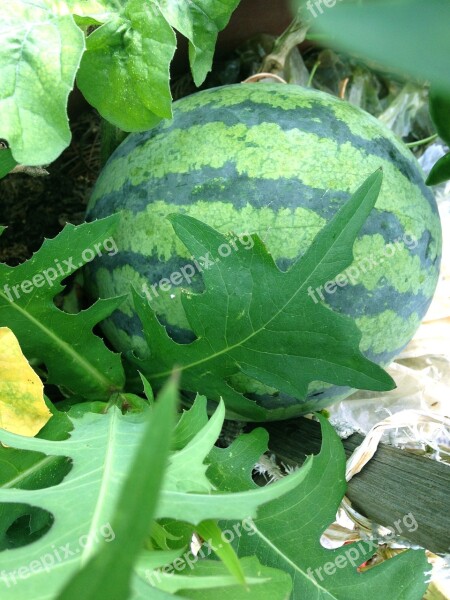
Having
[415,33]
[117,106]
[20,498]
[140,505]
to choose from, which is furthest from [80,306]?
[415,33]

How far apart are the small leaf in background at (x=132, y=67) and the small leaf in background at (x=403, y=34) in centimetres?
64

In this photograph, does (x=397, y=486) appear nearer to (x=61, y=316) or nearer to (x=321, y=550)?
(x=321, y=550)

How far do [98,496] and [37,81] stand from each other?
0.42 meters

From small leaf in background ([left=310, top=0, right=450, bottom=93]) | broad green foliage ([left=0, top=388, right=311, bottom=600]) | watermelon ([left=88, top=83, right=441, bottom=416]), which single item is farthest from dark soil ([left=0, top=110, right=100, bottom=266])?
small leaf in background ([left=310, top=0, right=450, bottom=93])

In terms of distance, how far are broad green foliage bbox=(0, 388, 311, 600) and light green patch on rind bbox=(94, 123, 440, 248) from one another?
0.35 metres

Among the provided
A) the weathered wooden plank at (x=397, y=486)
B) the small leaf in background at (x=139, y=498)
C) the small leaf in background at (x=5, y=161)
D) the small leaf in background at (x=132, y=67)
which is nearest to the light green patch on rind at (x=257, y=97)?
the small leaf in background at (x=132, y=67)

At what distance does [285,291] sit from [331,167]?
0.60ft

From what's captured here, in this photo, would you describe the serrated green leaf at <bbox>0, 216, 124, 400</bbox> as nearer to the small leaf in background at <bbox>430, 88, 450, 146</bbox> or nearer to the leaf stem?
the small leaf in background at <bbox>430, 88, 450, 146</bbox>

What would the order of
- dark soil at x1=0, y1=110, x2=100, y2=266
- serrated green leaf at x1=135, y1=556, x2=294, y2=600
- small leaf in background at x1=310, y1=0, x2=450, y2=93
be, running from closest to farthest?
small leaf in background at x1=310, y1=0, x2=450, y2=93 < serrated green leaf at x1=135, y1=556, x2=294, y2=600 < dark soil at x1=0, y1=110, x2=100, y2=266

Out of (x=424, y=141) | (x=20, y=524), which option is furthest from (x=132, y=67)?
(x=424, y=141)

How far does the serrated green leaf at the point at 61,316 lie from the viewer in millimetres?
804

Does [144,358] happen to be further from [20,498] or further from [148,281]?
[20,498]

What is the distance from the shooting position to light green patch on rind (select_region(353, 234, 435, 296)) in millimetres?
819

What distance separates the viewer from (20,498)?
56 cm
